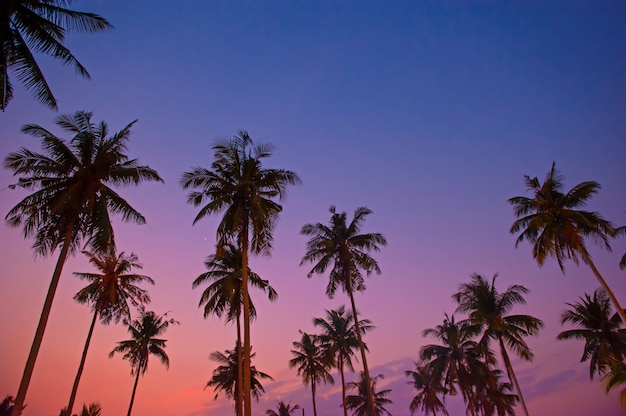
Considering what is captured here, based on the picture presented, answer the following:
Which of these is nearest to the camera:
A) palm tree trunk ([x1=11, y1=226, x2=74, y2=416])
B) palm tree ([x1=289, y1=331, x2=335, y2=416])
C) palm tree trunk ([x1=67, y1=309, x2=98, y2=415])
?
palm tree trunk ([x1=11, y1=226, x2=74, y2=416])

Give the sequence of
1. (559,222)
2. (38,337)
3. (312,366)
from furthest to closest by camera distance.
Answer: (312,366) < (559,222) < (38,337)

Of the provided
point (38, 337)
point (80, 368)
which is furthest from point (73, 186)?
point (80, 368)

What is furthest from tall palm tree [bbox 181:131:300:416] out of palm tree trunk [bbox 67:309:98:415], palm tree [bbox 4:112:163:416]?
palm tree trunk [bbox 67:309:98:415]

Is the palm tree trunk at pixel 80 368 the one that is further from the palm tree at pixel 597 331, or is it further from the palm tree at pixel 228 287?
the palm tree at pixel 597 331

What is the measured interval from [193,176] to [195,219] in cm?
229

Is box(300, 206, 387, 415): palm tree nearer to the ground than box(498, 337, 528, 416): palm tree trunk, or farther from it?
farther from it

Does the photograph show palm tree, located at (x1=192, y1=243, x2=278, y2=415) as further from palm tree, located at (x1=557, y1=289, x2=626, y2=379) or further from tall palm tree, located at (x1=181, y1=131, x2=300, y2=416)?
palm tree, located at (x1=557, y1=289, x2=626, y2=379)

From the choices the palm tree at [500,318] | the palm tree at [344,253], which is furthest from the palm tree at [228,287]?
the palm tree at [500,318]

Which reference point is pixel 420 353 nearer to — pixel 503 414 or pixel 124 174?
pixel 503 414

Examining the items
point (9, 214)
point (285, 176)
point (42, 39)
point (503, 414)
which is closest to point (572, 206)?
point (285, 176)

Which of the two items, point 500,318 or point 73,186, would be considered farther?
point 500,318

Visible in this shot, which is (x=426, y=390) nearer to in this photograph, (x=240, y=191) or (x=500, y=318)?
(x=500, y=318)

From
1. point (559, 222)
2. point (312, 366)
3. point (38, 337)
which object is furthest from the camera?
point (312, 366)

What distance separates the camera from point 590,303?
3047 centimetres
